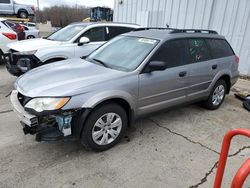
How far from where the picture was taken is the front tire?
297 centimetres

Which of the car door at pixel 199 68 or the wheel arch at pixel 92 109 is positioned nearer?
the wheel arch at pixel 92 109

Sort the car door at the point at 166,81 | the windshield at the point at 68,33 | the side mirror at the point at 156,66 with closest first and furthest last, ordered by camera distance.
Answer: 1. the side mirror at the point at 156,66
2. the car door at the point at 166,81
3. the windshield at the point at 68,33

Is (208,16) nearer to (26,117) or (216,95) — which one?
(216,95)

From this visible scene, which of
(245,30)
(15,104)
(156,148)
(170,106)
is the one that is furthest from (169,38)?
(245,30)

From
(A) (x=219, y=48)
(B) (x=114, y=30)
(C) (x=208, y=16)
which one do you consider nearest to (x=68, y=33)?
(B) (x=114, y=30)

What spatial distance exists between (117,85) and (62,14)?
48895mm

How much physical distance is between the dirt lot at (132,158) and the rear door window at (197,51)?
4.00 ft

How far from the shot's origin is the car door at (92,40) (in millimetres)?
5930

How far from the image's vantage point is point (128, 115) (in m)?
3.43

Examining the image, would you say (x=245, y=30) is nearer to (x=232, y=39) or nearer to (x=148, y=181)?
(x=232, y=39)

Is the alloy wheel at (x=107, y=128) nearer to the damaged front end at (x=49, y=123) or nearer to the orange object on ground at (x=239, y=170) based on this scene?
the damaged front end at (x=49, y=123)

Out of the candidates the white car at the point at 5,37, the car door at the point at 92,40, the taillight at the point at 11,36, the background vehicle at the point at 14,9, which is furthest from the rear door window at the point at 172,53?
the background vehicle at the point at 14,9

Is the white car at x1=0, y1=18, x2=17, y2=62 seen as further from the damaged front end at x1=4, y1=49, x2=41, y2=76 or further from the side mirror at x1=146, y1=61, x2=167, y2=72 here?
the side mirror at x1=146, y1=61, x2=167, y2=72

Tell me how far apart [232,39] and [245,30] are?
19.6 inches
